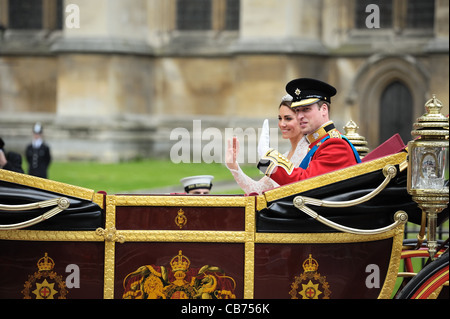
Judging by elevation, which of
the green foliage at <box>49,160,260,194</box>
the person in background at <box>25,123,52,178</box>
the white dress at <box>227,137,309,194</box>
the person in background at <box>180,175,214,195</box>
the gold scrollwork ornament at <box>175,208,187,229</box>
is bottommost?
the green foliage at <box>49,160,260,194</box>

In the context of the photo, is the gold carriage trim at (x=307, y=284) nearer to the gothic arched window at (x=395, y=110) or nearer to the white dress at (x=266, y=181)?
the white dress at (x=266, y=181)

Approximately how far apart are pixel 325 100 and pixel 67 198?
1773mm

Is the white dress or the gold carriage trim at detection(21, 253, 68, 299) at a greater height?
the white dress

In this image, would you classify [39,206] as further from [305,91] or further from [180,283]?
[305,91]

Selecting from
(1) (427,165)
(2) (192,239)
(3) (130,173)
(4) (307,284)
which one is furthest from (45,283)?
(3) (130,173)

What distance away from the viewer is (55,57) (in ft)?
76.7

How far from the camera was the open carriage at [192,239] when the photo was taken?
4.81 meters

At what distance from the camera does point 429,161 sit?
464cm

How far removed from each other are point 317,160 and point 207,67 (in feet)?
57.9

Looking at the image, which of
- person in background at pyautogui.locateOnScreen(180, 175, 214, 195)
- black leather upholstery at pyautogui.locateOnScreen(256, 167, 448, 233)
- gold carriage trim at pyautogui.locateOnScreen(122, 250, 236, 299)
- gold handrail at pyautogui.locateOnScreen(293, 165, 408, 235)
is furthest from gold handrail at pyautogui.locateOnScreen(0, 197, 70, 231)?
person in background at pyautogui.locateOnScreen(180, 175, 214, 195)

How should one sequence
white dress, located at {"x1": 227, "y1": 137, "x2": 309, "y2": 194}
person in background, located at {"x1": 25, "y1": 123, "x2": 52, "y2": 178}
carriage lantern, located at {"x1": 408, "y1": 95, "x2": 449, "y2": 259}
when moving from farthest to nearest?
person in background, located at {"x1": 25, "y1": 123, "x2": 52, "y2": 178} → white dress, located at {"x1": 227, "y1": 137, "x2": 309, "y2": 194} → carriage lantern, located at {"x1": 408, "y1": 95, "x2": 449, "y2": 259}

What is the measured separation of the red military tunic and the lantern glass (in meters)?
0.57

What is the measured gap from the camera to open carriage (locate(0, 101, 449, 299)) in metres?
4.81

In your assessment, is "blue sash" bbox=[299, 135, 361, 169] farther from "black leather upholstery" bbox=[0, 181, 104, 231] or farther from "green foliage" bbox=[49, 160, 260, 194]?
"green foliage" bbox=[49, 160, 260, 194]
